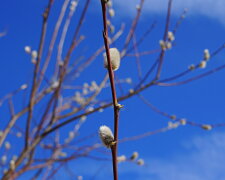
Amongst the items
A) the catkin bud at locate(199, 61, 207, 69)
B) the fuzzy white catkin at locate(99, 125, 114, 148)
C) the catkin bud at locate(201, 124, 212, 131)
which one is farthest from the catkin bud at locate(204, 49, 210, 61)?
the fuzzy white catkin at locate(99, 125, 114, 148)

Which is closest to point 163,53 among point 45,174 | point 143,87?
point 143,87

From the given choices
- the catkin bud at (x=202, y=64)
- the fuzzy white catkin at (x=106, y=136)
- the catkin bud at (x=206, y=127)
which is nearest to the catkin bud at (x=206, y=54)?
the catkin bud at (x=202, y=64)

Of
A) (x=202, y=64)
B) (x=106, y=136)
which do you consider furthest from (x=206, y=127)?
(x=106, y=136)

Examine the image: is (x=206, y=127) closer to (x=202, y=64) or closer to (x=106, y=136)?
(x=202, y=64)

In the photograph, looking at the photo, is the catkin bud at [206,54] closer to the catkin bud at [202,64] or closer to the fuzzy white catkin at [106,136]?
the catkin bud at [202,64]

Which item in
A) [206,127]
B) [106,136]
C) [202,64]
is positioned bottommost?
[106,136]

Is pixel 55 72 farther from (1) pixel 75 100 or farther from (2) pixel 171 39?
(2) pixel 171 39

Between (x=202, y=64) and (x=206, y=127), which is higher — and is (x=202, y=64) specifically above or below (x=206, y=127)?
above

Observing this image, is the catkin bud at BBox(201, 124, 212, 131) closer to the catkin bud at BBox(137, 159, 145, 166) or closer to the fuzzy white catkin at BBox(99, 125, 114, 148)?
the catkin bud at BBox(137, 159, 145, 166)
